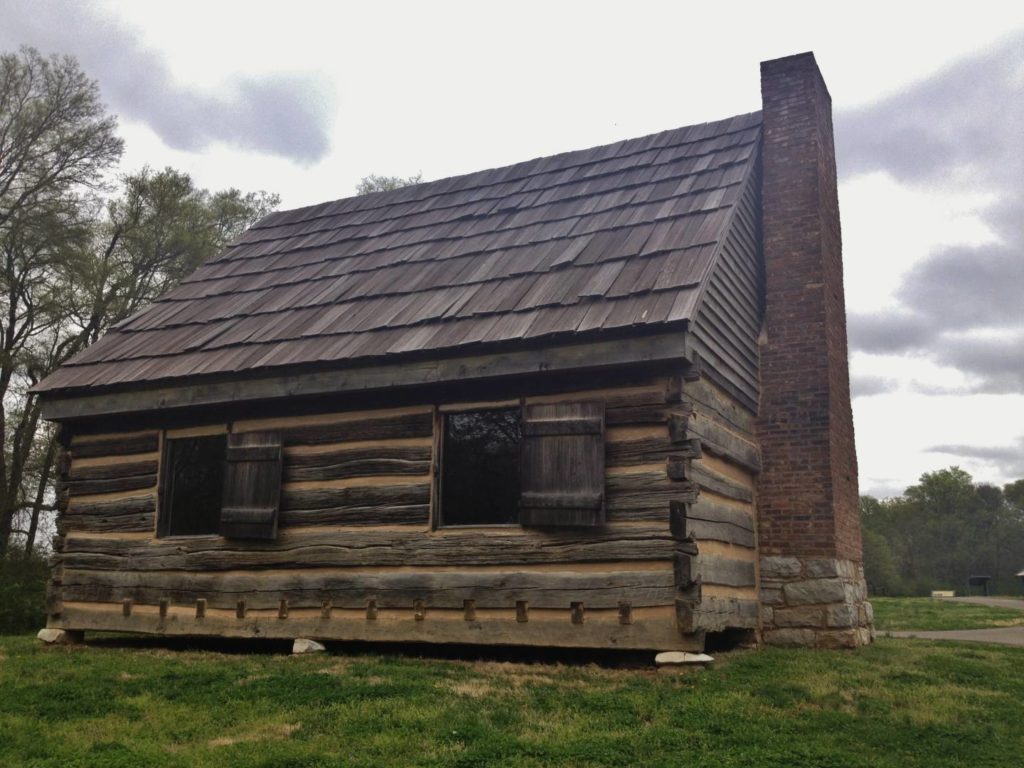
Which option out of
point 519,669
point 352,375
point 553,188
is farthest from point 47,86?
point 519,669

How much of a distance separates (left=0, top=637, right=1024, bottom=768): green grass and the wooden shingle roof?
327 cm

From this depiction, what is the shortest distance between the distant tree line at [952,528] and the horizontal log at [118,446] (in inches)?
2133

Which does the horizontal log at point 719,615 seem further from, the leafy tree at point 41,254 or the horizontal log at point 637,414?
the leafy tree at point 41,254

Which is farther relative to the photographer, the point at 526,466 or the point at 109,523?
the point at 109,523

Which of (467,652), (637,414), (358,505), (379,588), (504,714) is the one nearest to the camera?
(504,714)

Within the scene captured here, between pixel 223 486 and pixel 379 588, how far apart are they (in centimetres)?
251

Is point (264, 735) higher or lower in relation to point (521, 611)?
lower

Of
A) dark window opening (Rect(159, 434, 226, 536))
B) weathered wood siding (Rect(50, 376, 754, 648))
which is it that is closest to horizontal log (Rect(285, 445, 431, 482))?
weathered wood siding (Rect(50, 376, 754, 648))

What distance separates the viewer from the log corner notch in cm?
832

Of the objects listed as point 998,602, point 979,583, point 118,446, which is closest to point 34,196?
point 118,446

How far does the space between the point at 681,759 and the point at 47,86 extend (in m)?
23.9

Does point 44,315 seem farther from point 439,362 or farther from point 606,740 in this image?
point 606,740

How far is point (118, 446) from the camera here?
12047mm

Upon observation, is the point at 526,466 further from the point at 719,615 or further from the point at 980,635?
the point at 980,635
